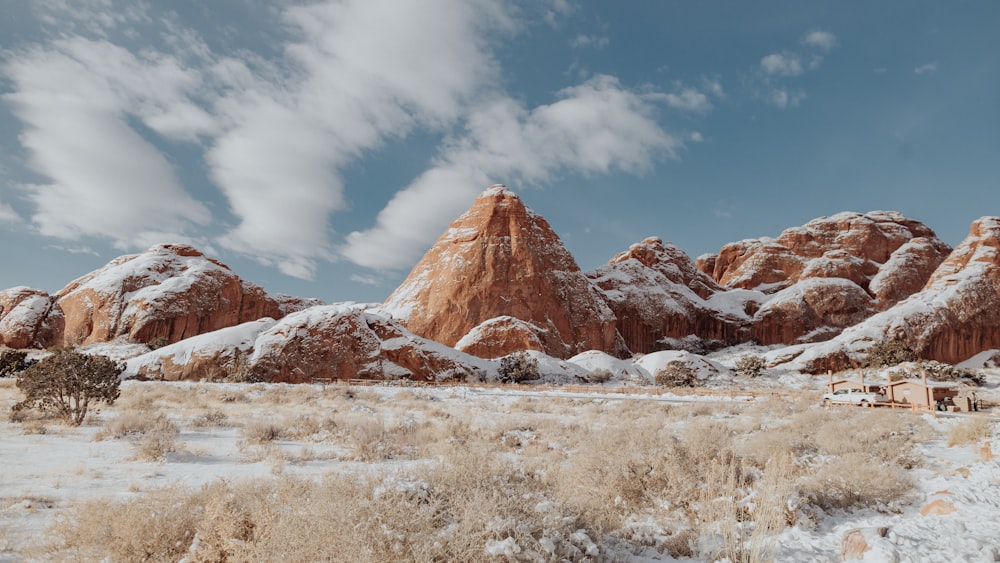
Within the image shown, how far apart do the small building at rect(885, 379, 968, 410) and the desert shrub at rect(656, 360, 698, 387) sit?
15333 millimetres

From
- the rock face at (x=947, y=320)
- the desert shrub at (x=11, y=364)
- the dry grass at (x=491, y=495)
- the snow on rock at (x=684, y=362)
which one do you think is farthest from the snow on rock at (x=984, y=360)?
the desert shrub at (x=11, y=364)

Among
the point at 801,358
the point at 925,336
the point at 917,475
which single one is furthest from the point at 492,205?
the point at 917,475

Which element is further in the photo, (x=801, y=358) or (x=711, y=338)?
(x=711, y=338)

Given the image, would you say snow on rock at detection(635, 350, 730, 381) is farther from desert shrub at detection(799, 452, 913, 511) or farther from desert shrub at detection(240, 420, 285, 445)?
desert shrub at detection(240, 420, 285, 445)

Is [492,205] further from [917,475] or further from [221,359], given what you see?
[917,475]

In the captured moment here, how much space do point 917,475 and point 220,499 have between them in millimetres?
10228

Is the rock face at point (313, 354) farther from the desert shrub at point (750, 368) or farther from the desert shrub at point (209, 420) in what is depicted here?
the desert shrub at point (750, 368)

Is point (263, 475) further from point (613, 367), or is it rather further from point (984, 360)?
point (984, 360)

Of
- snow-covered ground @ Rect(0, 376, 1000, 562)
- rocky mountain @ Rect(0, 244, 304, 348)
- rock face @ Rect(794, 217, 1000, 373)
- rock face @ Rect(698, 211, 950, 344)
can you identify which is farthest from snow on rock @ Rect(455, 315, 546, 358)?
rock face @ Rect(698, 211, 950, 344)

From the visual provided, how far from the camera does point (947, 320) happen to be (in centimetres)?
5084

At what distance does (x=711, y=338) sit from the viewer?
2886 inches

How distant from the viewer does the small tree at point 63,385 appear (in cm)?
1162

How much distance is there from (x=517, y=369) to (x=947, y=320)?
4814cm

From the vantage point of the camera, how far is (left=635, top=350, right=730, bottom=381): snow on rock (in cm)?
4047
